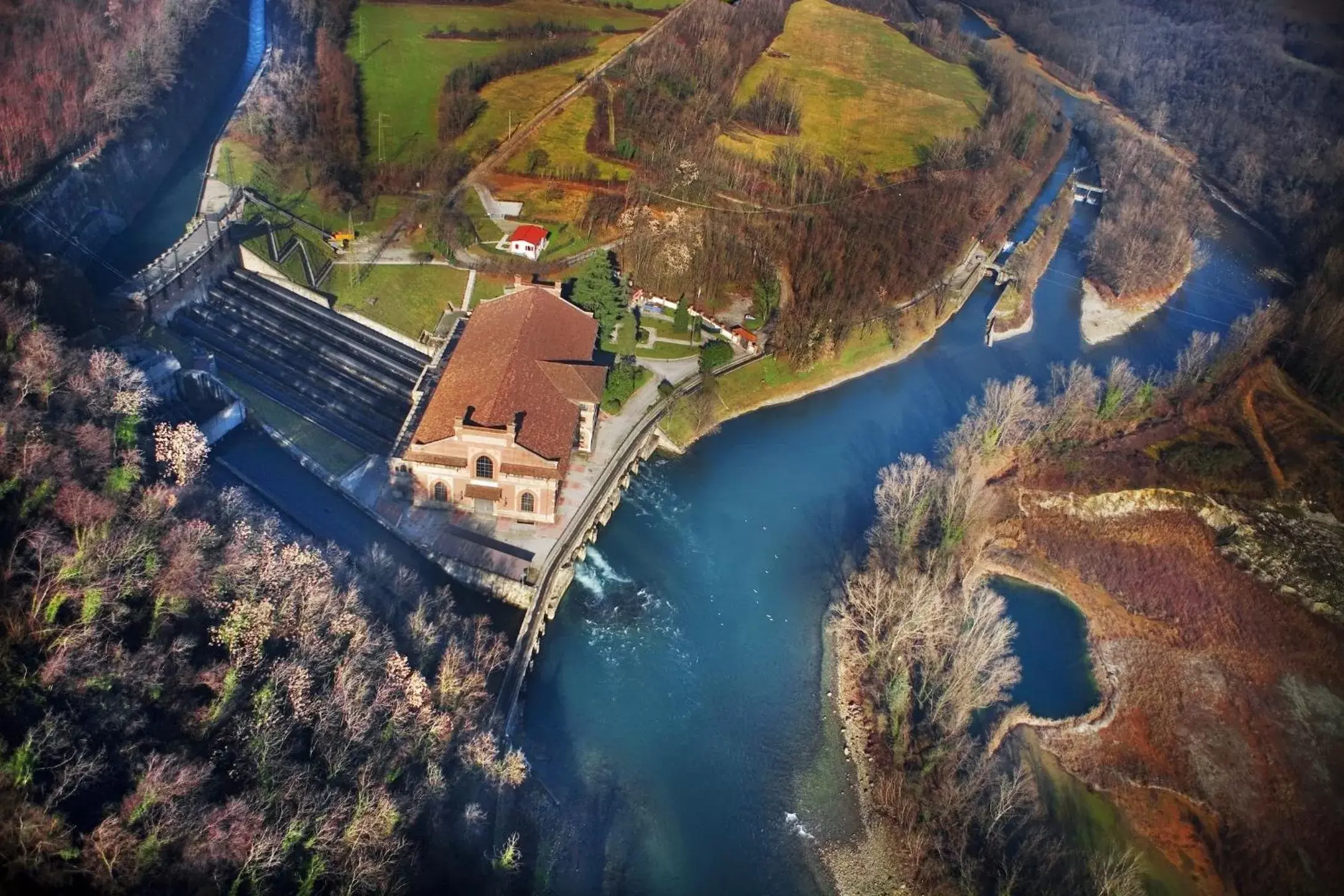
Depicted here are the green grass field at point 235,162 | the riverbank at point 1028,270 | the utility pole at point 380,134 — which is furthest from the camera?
the riverbank at point 1028,270

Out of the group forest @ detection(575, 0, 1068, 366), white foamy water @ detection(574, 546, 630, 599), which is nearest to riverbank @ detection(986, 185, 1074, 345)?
forest @ detection(575, 0, 1068, 366)

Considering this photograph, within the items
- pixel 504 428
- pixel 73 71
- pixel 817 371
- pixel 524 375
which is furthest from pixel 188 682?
pixel 73 71

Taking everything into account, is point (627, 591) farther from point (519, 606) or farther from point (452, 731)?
point (452, 731)

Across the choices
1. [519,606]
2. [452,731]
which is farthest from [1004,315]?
[452,731]

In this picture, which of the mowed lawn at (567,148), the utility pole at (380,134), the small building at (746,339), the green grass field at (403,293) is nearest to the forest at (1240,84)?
the small building at (746,339)

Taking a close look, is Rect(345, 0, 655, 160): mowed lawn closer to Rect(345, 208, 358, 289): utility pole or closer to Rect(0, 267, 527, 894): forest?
Rect(345, 208, 358, 289): utility pole

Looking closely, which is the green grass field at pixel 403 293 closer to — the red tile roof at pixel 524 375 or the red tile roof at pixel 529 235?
the red tile roof at pixel 529 235
